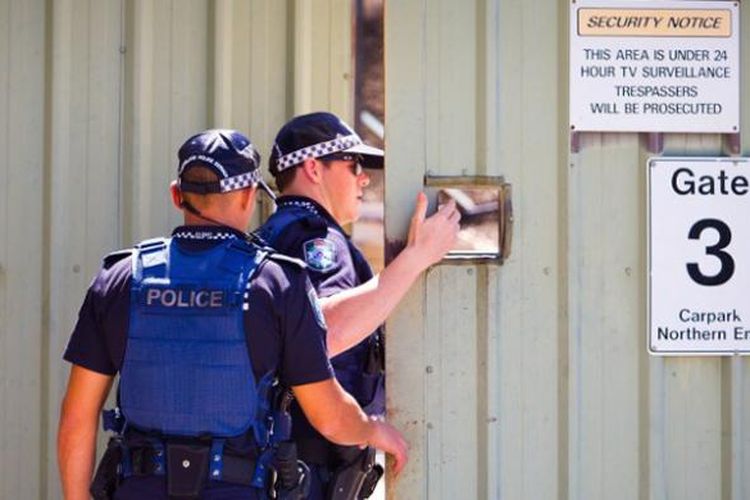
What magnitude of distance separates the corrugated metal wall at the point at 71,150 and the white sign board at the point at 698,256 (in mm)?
1669

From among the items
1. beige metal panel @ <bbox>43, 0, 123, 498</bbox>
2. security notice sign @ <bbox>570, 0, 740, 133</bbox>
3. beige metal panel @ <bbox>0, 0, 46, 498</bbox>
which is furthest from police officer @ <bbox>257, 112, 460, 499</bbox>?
beige metal panel @ <bbox>0, 0, 46, 498</bbox>

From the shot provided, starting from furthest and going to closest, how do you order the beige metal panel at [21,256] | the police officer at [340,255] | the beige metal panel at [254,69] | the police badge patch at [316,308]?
1. the beige metal panel at [254,69]
2. the beige metal panel at [21,256]
3. the police officer at [340,255]
4. the police badge patch at [316,308]

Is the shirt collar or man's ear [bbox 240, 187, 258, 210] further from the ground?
man's ear [bbox 240, 187, 258, 210]

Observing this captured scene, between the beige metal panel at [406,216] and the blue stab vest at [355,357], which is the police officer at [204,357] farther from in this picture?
the beige metal panel at [406,216]

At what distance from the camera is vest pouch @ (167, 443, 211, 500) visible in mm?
2506

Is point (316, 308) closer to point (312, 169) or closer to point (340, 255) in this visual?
point (340, 255)

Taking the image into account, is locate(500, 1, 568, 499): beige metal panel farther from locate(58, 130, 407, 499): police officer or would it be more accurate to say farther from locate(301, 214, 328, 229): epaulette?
locate(58, 130, 407, 499): police officer

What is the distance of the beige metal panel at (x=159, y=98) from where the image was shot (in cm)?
384

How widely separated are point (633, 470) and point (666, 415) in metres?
0.20

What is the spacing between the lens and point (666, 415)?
10.7ft

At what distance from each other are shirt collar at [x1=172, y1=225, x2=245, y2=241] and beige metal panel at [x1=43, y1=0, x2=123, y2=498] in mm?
1221

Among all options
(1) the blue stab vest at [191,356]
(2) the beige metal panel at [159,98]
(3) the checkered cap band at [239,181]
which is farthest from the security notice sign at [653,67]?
(2) the beige metal panel at [159,98]

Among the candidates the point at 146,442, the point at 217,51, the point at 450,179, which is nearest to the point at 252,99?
the point at 217,51

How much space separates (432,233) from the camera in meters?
3.12
